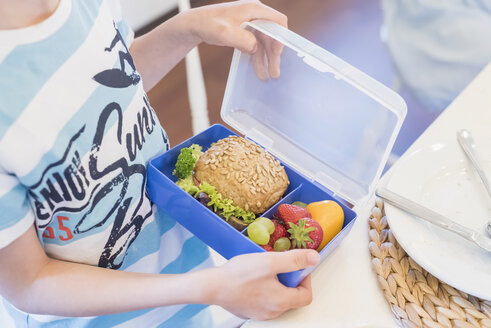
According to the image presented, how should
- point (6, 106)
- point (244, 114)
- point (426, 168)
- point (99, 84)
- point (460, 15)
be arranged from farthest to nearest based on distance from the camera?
point (460, 15), point (244, 114), point (426, 168), point (99, 84), point (6, 106)

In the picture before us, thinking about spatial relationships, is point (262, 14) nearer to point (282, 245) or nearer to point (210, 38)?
point (210, 38)

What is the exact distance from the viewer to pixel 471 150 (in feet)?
2.72

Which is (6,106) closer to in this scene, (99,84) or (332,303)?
(99,84)

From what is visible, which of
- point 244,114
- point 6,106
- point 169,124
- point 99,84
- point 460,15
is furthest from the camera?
point 169,124

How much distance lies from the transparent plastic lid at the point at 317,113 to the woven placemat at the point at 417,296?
4.1 inches

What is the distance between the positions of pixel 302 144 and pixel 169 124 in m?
1.41

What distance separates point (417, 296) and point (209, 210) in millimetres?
306

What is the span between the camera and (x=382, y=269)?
0.67 meters

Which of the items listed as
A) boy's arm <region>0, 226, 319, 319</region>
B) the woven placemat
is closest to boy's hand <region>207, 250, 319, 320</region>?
boy's arm <region>0, 226, 319, 319</region>

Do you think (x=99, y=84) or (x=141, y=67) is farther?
(x=141, y=67)

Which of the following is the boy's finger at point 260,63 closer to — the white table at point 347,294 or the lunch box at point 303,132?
the lunch box at point 303,132

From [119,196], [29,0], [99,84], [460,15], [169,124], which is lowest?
[169,124]

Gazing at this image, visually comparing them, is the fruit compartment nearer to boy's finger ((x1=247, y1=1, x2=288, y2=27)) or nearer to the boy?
the boy

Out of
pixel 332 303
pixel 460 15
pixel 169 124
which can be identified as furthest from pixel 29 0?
pixel 169 124
